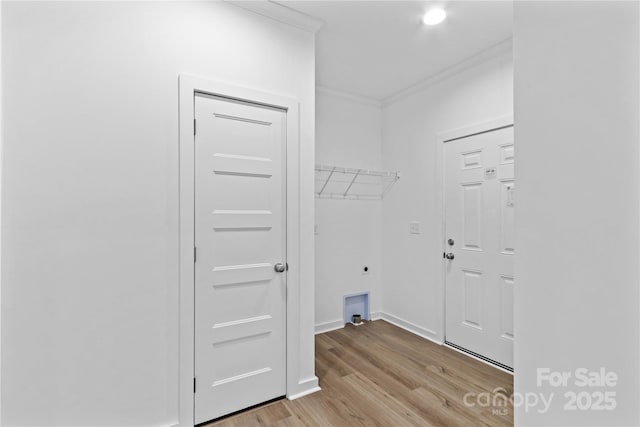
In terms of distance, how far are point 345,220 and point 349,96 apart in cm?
138

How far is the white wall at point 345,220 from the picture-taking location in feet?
10.4

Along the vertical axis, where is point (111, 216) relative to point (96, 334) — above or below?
above

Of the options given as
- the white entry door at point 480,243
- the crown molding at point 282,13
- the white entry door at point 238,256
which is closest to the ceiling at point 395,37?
the crown molding at point 282,13

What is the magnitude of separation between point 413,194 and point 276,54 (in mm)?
1926

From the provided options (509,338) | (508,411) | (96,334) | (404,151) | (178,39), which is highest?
(178,39)

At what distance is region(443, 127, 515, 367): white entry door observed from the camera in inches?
93.0

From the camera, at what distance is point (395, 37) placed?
2318 mm

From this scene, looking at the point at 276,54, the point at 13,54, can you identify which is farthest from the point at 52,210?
the point at 276,54

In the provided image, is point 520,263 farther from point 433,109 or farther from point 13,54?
point 433,109

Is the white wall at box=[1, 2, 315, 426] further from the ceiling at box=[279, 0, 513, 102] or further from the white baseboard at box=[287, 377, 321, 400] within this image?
the ceiling at box=[279, 0, 513, 102]

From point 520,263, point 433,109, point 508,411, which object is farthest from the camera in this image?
point 433,109

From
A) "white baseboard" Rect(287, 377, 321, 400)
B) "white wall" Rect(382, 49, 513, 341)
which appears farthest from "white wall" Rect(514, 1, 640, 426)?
"white wall" Rect(382, 49, 513, 341)

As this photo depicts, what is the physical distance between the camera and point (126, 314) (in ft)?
4.97

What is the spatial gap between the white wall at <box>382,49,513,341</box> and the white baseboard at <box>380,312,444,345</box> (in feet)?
0.04
